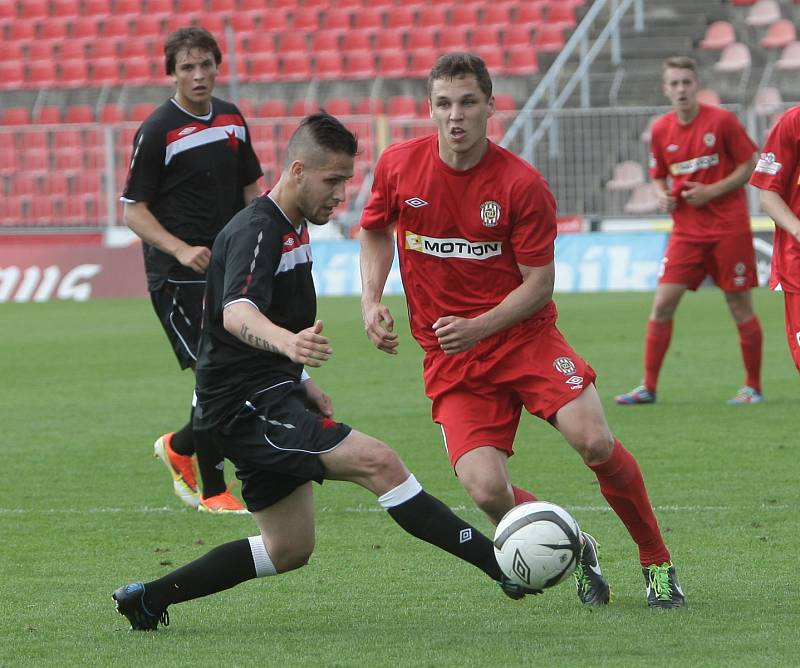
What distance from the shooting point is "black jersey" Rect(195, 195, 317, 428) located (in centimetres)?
461

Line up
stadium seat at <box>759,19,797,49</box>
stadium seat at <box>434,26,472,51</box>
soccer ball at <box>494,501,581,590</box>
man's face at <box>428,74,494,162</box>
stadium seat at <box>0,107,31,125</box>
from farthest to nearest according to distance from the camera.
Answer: stadium seat at <box>0,107,31,125</box>, stadium seat at <box>434,26,472,51</box>, stadium seat at <box>759,19,797,49</box>, man's face at <box>428,74,494,162</box>, soccer ball at <box>494,501,581,590</box>

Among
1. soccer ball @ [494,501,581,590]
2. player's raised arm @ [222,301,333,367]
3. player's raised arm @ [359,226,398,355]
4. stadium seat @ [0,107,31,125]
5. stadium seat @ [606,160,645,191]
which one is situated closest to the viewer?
player's raised arm @ [222,301,333,367]

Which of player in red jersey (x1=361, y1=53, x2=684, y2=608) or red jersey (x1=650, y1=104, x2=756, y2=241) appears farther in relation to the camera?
red jersey (x1=650, y1=104, x2=756, y2=241)

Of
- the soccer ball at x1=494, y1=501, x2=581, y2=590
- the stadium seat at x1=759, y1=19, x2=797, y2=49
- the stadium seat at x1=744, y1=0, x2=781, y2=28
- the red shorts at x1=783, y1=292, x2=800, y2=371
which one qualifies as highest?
the stadium seat at x1=744, y1=0, x2=781, y2=28

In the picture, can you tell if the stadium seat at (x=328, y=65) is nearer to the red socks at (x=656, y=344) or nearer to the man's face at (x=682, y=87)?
the man's face at (x=682, y=87)

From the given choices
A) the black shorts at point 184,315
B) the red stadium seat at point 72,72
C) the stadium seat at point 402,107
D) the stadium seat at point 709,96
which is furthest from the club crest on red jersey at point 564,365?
the red stadium seat at point 72,72

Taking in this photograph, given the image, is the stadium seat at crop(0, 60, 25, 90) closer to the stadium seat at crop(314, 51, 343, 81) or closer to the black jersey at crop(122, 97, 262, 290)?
the stadium seat at crop(314, 51, 343, 81)

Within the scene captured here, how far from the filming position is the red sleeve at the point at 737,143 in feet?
33.4

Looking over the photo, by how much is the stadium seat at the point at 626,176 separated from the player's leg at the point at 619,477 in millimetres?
15920

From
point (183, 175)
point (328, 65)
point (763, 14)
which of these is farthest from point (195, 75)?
point (763, 14)

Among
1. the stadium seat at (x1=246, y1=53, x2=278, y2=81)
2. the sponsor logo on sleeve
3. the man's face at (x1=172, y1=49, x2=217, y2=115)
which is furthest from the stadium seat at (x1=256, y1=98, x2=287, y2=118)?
the sponsor logo on sleeve

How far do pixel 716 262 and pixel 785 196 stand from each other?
4142 mm

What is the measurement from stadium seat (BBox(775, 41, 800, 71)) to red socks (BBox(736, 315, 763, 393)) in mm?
13900

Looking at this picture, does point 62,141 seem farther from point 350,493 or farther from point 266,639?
point 266,639
